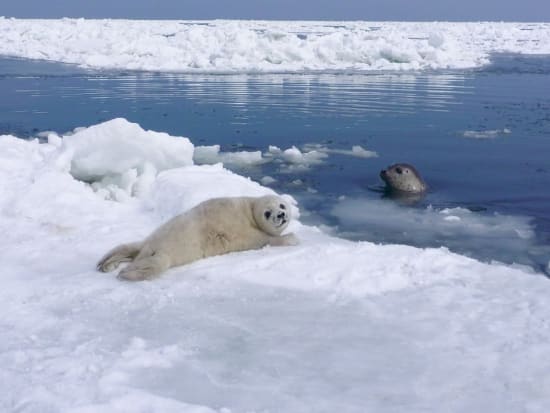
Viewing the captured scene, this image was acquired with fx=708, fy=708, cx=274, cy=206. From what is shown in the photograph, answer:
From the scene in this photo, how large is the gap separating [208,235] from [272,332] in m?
1.31

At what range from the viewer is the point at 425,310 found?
329 cm

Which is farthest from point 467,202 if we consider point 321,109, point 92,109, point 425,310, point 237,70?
point 237,70

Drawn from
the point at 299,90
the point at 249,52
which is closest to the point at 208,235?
the point at 299,90

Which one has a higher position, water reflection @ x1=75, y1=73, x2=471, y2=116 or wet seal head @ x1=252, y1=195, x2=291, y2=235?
wet seal head @ x1=252, y1=195, x2=291, y2=235

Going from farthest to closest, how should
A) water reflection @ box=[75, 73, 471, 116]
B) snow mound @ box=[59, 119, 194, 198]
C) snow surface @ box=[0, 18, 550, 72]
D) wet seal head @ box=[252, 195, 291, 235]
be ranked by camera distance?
snow surface @ box=[0, 18, 550, 72] < water reflection @ box=[75, 73, 471, 116] < snow mound @ box=[59, 119, 194, 198] < wet seal head @ box=[252, 195, 291, 235]

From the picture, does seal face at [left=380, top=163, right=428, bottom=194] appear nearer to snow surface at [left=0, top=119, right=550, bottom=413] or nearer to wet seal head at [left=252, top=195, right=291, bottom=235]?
snow surface at [left=0, top=119, right=550, bottom=413]

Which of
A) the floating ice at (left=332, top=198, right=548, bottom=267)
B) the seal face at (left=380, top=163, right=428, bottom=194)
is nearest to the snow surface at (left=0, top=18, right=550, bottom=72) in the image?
the seal face at (left=380, top=163, right=428, bottom=194)

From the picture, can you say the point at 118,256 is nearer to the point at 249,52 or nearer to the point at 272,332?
the point at 272,332

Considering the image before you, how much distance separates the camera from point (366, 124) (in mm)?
12094

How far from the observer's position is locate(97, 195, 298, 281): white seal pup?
403cm

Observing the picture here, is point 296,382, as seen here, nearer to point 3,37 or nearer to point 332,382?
point 332,382

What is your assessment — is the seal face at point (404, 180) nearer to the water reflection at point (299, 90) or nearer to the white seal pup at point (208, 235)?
the white seal pup at point (208, 235)

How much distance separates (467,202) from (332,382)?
16.4 feet

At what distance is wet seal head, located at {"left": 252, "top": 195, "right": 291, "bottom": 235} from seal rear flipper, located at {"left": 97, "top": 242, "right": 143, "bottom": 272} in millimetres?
751
